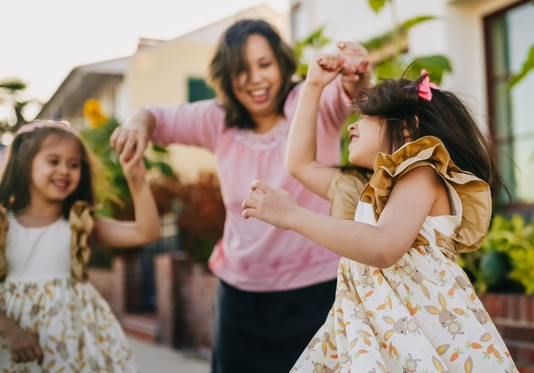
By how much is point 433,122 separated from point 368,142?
18 centimetres

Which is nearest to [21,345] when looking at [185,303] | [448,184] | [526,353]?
[448,184]

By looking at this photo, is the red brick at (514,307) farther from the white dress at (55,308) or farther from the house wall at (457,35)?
the white dress at (55,308)

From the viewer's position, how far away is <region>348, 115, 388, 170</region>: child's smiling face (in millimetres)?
1943

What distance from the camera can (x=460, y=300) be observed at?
1.77 metres

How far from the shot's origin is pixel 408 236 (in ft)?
5.50

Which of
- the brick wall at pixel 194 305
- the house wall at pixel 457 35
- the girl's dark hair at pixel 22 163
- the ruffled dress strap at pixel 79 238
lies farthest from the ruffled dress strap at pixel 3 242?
the house wall at pixel 457 35

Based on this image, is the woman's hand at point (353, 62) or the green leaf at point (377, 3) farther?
the green leaf at point (377, 3)

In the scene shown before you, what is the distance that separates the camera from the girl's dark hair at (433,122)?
194 centimetres

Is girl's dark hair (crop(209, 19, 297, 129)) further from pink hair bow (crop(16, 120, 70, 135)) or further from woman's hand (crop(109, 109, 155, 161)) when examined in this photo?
pink hair bow (crop(16, 120, 70, 135))

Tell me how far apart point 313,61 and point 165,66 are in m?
12.8

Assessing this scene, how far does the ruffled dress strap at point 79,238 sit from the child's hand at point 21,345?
1.19 feet

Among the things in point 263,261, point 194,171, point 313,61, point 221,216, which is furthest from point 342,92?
point 194,171

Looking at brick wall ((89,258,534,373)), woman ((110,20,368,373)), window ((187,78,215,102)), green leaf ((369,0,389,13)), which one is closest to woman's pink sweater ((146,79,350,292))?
woman ((110,20,368,373))

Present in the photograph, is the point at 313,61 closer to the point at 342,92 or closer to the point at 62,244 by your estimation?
the point at 342,92
